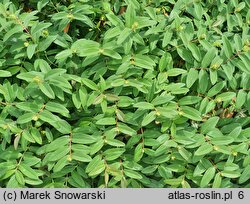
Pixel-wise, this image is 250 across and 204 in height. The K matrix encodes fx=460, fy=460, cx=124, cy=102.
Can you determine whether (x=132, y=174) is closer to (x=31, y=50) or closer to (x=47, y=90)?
(x=47, y=90)

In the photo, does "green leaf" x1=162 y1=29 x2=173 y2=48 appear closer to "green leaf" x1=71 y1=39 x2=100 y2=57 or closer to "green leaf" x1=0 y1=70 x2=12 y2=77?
"green leaf" x1=71 y1=39 x2=100 y2=57

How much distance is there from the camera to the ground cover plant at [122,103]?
2.46m

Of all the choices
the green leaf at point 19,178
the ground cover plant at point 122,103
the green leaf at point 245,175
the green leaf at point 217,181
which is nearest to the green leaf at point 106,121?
the ground cover plant at point 122,103

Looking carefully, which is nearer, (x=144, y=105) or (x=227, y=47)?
(x=144, y=105)

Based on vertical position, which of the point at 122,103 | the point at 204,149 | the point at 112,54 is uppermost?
the point at 112,54

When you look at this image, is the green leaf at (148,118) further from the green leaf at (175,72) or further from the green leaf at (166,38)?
the green leaf at (166,38)

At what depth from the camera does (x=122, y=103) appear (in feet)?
8.23

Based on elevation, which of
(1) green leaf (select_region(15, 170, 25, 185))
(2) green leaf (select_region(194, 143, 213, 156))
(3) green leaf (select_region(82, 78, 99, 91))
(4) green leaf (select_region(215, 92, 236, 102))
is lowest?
(1) green leaf (select_region(15, 170, 25, 185))

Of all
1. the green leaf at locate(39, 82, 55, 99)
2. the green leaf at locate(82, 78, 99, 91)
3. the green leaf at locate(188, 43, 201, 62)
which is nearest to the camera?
the green leaf at locate(39, 82, 55, 99)

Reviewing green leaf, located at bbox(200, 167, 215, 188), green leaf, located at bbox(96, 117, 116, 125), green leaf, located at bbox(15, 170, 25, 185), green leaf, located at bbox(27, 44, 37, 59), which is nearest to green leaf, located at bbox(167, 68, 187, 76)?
green leaf, located at bbox(96, 117, 116, 125)

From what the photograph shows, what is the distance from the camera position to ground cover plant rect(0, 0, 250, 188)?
2465 millimetres

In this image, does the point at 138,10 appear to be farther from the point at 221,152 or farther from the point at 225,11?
the point at 221,152

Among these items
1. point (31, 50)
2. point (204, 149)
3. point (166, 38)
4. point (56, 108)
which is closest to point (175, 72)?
point (166, 38)

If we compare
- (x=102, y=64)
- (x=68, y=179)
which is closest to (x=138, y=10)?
(x=102, y=64)
